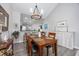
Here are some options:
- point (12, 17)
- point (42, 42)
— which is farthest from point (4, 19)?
point (42, 42)

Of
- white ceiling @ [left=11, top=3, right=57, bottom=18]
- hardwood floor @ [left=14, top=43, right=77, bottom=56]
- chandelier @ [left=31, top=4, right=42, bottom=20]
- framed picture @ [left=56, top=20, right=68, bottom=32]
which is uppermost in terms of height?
white ceiling @ [left=11, top=3, right=57, bottom=18]

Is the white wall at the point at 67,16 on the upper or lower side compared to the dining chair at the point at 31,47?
upper

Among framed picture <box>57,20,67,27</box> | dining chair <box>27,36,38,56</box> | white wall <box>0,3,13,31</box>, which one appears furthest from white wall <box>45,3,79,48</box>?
white wall <box>0,3,13,31</box>

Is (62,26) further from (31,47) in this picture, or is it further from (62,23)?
(31,47)

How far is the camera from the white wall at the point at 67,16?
177cm

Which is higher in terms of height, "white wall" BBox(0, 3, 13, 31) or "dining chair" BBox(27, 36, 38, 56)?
"white wall" BBox(0, 3, 13, 31)

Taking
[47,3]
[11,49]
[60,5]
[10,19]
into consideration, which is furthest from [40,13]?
[11,49]

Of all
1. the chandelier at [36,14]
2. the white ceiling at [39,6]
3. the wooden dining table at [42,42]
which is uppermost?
the white ceiling at [39,6]

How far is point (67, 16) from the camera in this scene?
5.84 feet

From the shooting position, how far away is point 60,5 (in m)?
1.79

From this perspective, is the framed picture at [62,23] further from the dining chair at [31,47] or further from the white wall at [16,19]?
the white wall at [16,19]

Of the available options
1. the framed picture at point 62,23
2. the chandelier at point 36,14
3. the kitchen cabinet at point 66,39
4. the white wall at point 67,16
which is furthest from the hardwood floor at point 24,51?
the chandelier at point 36,14

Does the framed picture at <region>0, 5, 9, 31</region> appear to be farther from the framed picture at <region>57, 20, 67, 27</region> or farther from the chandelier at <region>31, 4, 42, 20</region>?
the framed picture at <region>57, 20, 67, 27</region>

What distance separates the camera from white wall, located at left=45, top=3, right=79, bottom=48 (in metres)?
1.77
